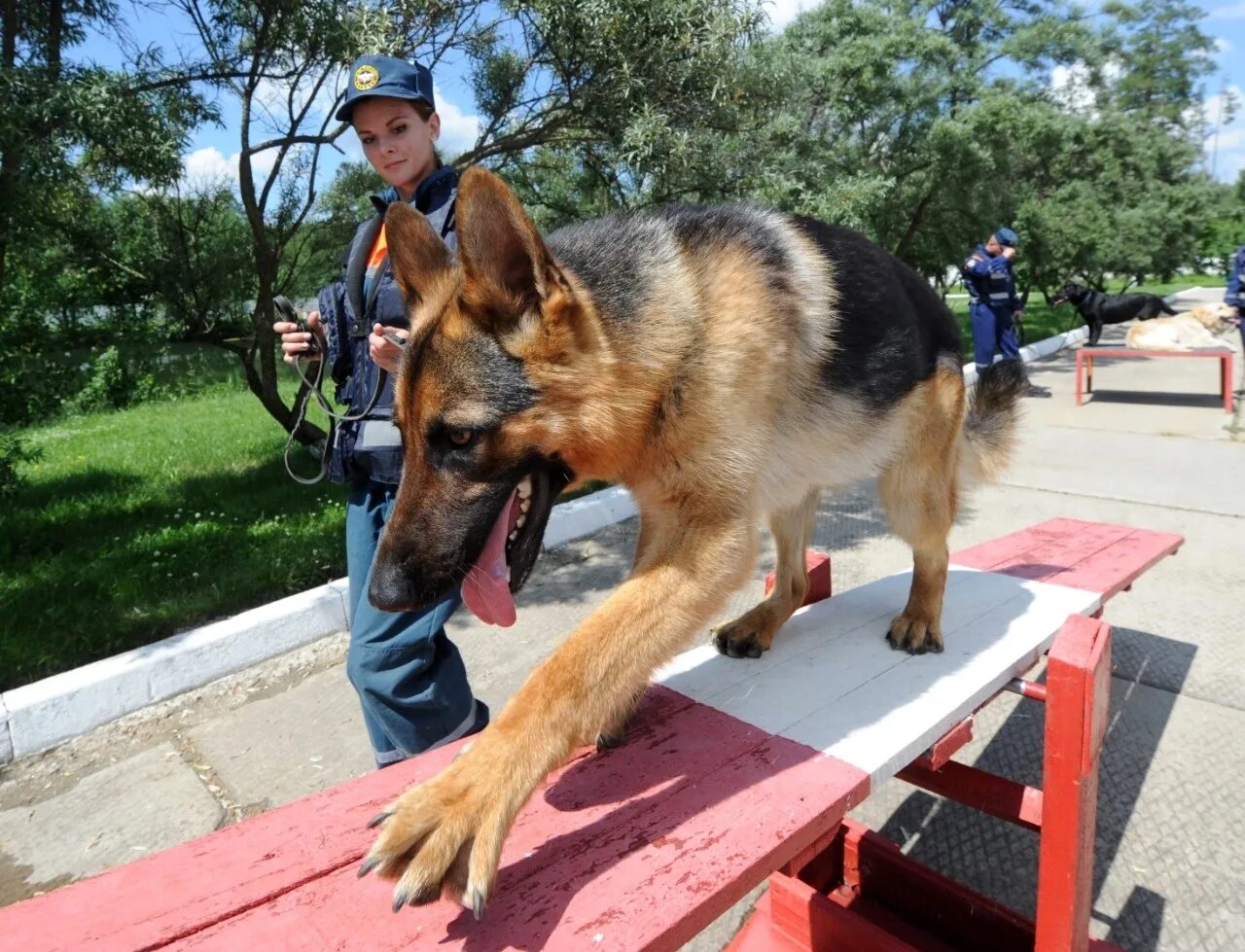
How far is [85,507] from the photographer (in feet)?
20.8

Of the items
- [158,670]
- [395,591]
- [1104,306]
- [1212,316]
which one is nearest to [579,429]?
[395,591]

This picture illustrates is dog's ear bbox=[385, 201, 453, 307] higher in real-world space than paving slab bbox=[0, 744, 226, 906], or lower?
higher

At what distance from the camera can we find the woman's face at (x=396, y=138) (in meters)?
2.59

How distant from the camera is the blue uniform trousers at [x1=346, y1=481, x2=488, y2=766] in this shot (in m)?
2.46

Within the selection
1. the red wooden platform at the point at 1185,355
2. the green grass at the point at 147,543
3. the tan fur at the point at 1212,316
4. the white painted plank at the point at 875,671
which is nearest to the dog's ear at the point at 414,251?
the white painted plank at the point at 875,671

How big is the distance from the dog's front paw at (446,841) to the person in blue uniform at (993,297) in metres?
Answer: 11.2

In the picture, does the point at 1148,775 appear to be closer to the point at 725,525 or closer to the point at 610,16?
the point at 725,525

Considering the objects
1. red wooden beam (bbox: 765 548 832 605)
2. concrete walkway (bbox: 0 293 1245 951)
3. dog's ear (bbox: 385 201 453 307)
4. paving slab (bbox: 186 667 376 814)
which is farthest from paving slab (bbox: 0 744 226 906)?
red wooden beam (bbox: 765 548 832 605)

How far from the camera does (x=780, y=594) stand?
3.03 meters

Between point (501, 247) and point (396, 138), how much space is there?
1124 mm

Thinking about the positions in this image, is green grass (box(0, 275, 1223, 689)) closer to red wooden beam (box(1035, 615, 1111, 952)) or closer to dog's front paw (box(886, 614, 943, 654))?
dog's front paw (box(886, 614, 943, 654))

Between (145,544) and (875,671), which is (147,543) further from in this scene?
(875,671)

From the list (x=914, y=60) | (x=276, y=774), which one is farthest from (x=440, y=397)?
(x=914, y=60)

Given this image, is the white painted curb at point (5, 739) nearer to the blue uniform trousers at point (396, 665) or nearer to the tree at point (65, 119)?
the blue uniform trousers at point (396, 665)
